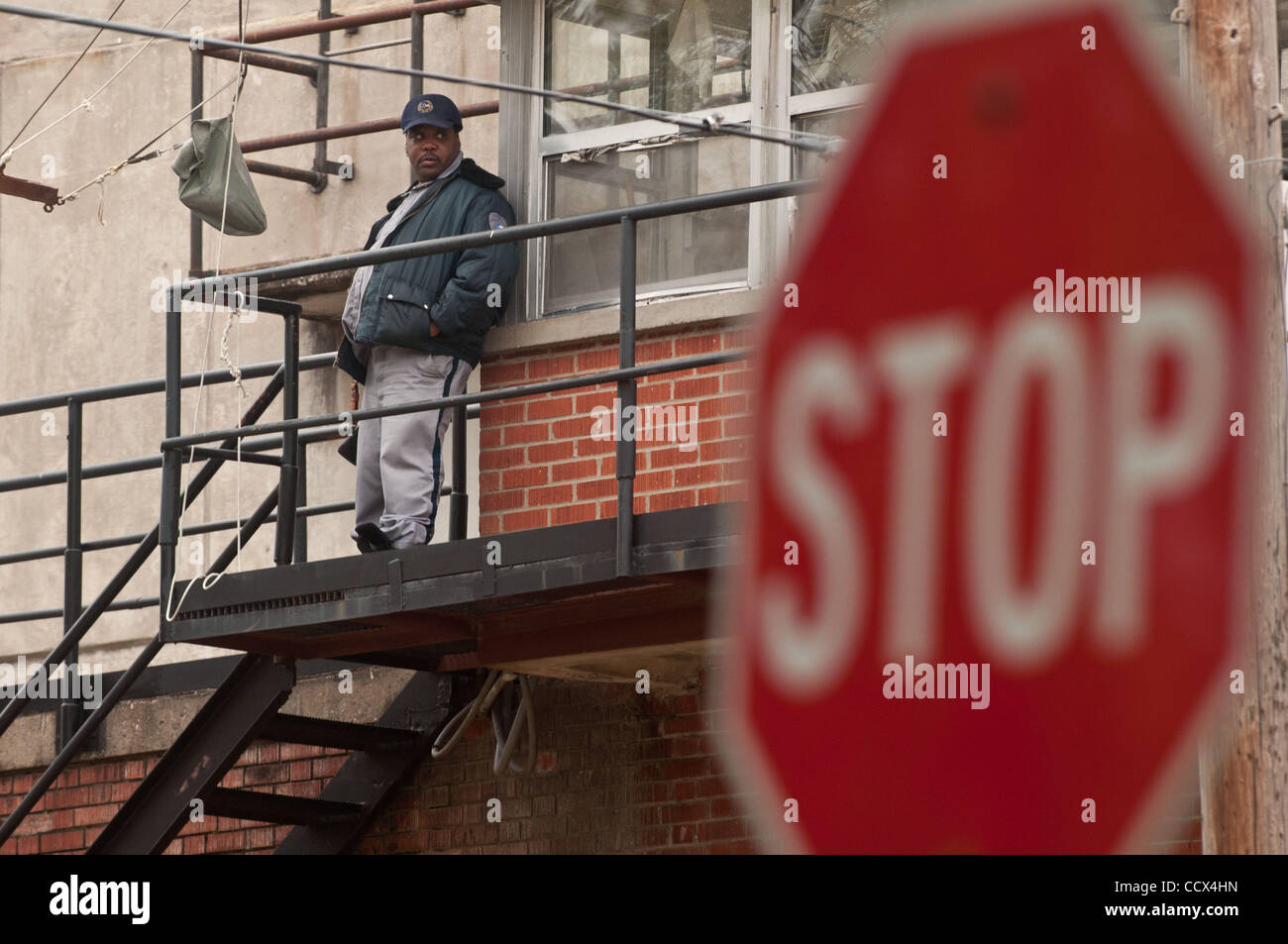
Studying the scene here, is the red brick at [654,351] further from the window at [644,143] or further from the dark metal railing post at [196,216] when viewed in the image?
the dark metal railing post at [196,216]

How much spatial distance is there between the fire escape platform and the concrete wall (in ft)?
10.5

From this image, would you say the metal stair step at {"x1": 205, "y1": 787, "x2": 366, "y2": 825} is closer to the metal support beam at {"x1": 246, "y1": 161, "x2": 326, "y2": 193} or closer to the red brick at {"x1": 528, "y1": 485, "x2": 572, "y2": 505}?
the red brick at {"x1": 528, "y1": 485, "x2": 572, "y2": 505}

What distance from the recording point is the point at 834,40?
839 centimetres

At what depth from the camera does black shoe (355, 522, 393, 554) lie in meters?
8.05

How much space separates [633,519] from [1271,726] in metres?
2.50

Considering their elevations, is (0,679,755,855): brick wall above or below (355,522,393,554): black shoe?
below

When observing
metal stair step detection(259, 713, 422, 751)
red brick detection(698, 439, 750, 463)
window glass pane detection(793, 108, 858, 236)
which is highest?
window glass pane detection(793, 108, 858, 236)

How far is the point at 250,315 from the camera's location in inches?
484

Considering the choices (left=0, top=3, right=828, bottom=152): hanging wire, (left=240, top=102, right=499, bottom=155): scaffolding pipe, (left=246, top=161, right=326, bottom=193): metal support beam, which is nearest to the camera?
(left=0, top=3, right=828, bottom=152): hanging wire

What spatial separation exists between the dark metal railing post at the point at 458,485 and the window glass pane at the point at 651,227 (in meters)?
0.66

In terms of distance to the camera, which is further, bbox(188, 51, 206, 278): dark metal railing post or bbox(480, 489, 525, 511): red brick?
bbox(188, 51, 206, 278): dark metal railing post

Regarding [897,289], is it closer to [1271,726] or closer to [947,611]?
[947,611]

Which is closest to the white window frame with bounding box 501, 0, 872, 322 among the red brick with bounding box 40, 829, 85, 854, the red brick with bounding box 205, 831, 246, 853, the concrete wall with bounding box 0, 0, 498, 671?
the concrete wall with bounding box 0, 0, 498, 671

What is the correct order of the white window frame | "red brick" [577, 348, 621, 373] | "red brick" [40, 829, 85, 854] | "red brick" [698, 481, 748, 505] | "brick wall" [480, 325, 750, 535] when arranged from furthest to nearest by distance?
1. "red brick" [40, 829, 85, 854]
2. "red brick" [577, 348, 621, 373]
3. the white window frame
4. "brick wall" [480, 325, 750, 535]
5. "red brick" [698, 481, 748, 505]
